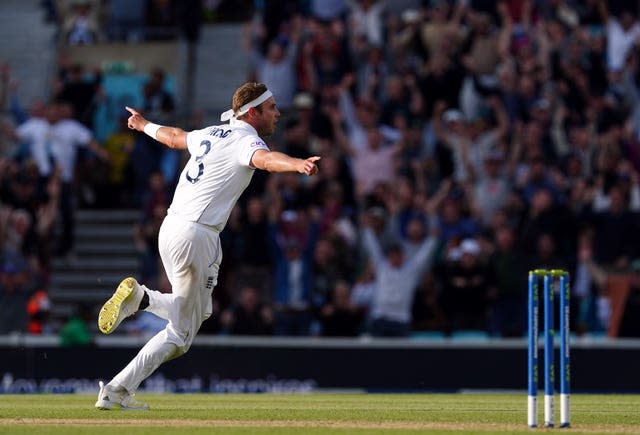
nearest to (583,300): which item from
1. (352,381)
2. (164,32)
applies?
(352,381)

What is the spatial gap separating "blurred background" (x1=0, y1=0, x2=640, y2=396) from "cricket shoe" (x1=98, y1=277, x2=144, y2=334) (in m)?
8.35

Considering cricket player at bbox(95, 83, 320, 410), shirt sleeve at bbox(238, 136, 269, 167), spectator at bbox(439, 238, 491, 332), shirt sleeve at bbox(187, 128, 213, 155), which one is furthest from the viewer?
spectator at bbox(439, 238, 491, 332)

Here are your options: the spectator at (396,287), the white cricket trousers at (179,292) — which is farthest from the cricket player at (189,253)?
the spectator at (396,287)

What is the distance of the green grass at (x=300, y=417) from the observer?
10641 mm

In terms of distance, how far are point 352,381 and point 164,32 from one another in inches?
394

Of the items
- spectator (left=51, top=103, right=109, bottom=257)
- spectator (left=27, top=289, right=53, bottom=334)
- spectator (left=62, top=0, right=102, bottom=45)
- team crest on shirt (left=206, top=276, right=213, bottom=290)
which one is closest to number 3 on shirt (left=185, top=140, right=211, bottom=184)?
team crest on shirt (left=206, top=276, right=213, bottom=290)

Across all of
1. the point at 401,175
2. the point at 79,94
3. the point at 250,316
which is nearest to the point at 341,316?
the point at 250,316

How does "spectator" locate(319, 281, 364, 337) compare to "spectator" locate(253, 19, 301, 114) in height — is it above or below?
below

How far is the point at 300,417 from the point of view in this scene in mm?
11922

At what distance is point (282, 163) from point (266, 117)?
1264mm

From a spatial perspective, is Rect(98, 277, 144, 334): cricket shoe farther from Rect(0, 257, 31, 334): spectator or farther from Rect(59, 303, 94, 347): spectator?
Rect(0, 257, 31, 334): spectator

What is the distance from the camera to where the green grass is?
1064 centimetres

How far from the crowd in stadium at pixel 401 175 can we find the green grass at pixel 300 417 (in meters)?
5.15

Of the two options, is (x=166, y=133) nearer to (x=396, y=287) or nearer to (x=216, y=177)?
(x=216, y=177)
